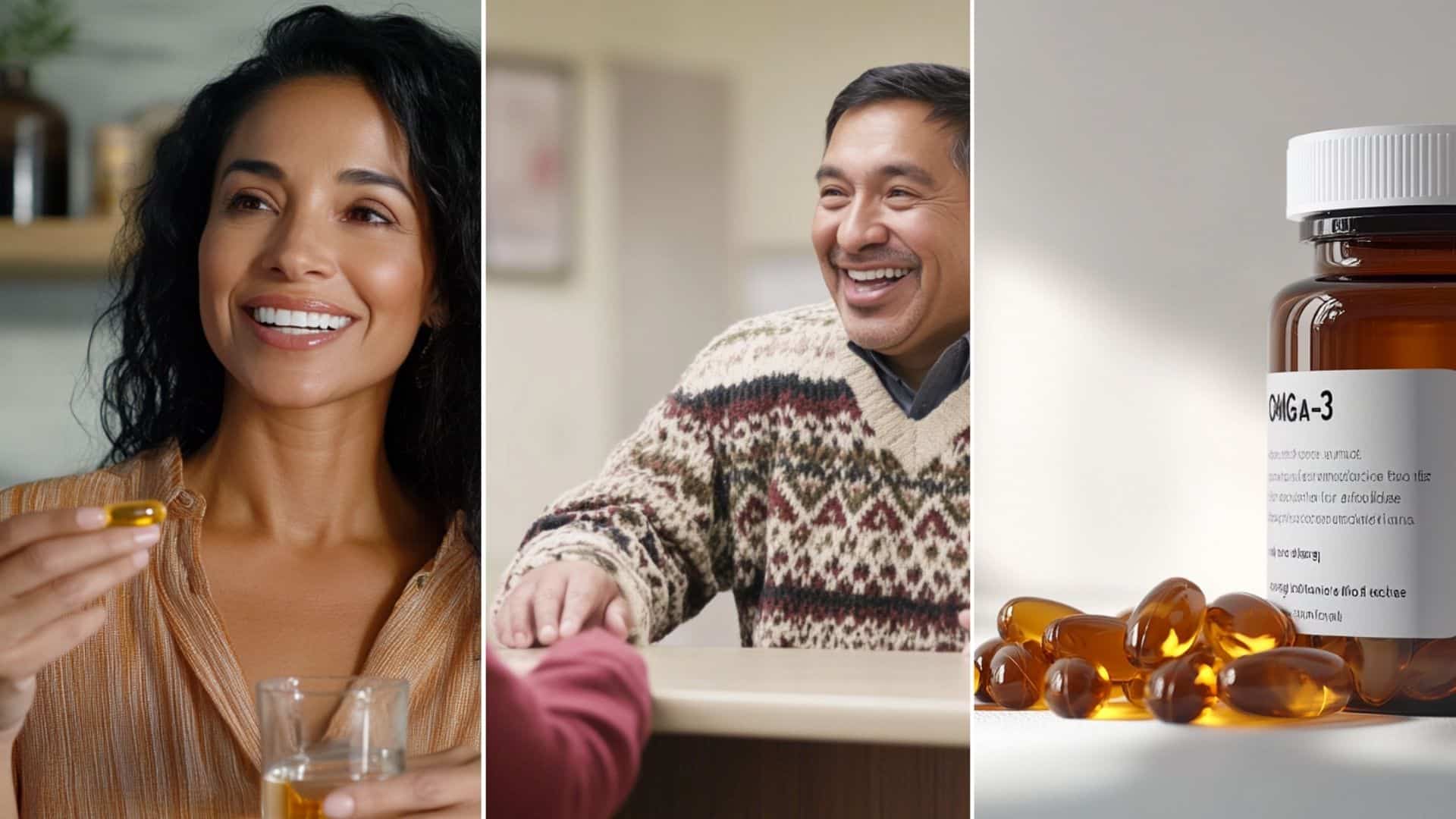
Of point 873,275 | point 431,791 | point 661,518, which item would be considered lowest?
point 431,791

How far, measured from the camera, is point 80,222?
1.97 feet

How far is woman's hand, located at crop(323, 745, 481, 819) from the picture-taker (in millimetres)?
543

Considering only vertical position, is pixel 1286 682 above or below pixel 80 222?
below

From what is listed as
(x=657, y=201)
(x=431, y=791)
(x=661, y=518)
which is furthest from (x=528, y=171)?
(x=431, y=791)

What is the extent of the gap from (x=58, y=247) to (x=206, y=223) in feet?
0.23

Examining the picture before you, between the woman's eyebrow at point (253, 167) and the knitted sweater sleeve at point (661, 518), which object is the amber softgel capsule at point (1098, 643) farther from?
the woman's eyebrow at point (253, 167)

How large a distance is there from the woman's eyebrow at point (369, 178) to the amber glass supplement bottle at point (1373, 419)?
0.36 metres

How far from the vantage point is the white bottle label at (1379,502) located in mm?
467

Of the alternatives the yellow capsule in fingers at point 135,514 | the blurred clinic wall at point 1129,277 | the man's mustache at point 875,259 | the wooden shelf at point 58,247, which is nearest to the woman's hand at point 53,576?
the yellow capsule in fingers at point 135,514

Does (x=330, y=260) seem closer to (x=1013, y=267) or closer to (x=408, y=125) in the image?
(x=408, y=125)

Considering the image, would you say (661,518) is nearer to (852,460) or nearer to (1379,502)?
(852,460)

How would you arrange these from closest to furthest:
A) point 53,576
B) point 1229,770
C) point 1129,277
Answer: point 1229,770
point 53,576
point 1129,277

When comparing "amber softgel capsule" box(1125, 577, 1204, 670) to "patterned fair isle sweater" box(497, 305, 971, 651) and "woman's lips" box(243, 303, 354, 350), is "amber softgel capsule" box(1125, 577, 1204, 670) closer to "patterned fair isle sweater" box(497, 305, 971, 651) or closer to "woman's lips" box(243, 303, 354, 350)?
"patterned fair isle sweater" box(497, 305, 971, 651)

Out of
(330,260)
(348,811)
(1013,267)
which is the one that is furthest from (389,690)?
(1013,267)
